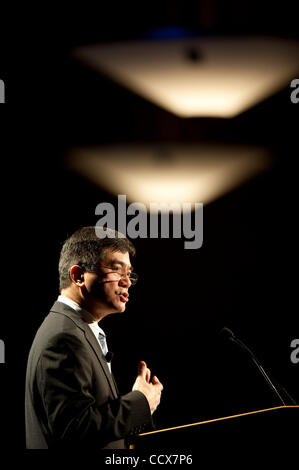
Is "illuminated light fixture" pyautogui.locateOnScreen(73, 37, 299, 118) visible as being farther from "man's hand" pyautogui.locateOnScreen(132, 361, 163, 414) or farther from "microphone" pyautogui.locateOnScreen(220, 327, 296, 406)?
"man's hand" pyautogui.locateOnScreen(132, 361, 163, 414)

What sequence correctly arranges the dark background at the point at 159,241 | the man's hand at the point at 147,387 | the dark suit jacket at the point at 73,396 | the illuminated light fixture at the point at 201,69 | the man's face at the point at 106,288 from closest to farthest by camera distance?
1. the dark suit jacket at the point at 73,396
2. the man's hand at the point at 147,387
3. the man's face at the point at 106,288
4. the dark background at the point at 159,241
5. the illuminated light fixture at the point at 201,69

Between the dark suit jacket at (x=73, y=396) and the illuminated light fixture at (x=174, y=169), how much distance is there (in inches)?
49.9

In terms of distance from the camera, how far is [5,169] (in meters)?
2.52

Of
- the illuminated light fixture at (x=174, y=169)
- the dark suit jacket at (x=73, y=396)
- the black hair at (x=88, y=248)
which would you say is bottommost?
the dark suit jacket at (x=73, y=396)

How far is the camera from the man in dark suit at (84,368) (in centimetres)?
140

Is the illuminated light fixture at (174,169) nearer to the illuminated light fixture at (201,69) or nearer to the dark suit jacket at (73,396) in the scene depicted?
the illuminated light fixture at (201,69)

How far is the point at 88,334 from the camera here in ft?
5.31

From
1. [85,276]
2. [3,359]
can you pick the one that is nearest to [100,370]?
[85,276]

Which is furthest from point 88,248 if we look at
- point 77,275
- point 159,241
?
point 159,241

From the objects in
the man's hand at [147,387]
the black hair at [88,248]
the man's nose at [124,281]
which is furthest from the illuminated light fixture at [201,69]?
the man's hand at [147,387]

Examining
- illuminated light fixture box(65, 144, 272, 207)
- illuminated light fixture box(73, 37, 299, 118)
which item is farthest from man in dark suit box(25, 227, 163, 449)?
illuminated light fixture box(73, 37, 299, 118)

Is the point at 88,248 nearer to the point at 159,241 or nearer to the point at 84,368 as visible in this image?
the point at 84,368

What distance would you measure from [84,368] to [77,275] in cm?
33
